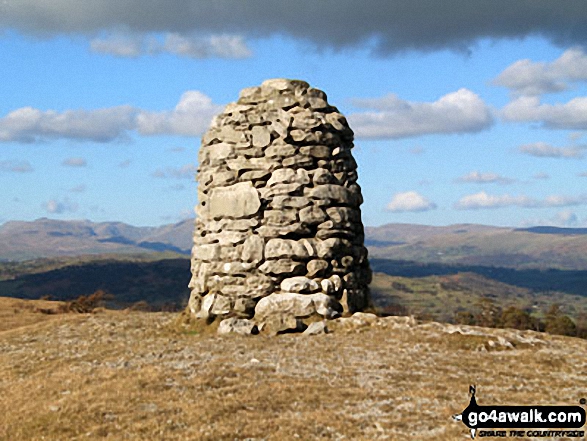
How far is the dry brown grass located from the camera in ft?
29.9

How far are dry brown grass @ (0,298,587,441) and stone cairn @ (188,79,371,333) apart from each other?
5.12 feet

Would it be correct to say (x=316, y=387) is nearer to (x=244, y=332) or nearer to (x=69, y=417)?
(x=69, y=417)

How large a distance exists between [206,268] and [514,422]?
12.9 m

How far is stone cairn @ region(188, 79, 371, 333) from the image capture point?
752 inches

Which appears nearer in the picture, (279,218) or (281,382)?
(281,382)

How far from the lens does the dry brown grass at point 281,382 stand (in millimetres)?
9125

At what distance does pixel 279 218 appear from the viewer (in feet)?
63.9

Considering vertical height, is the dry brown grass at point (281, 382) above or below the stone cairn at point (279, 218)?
below

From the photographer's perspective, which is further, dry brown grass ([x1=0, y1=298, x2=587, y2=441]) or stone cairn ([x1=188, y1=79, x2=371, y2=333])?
stone cairn ([x1=188, y1=79, x2=371, y2=333])

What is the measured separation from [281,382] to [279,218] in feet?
28.0

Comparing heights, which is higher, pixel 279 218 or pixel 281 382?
pixel 279 218

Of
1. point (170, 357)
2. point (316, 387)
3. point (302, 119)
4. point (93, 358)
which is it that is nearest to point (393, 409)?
point (316, 387)

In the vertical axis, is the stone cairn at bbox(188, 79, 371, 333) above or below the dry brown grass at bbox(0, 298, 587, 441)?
above

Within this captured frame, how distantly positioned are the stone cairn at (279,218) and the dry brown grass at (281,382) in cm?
156
